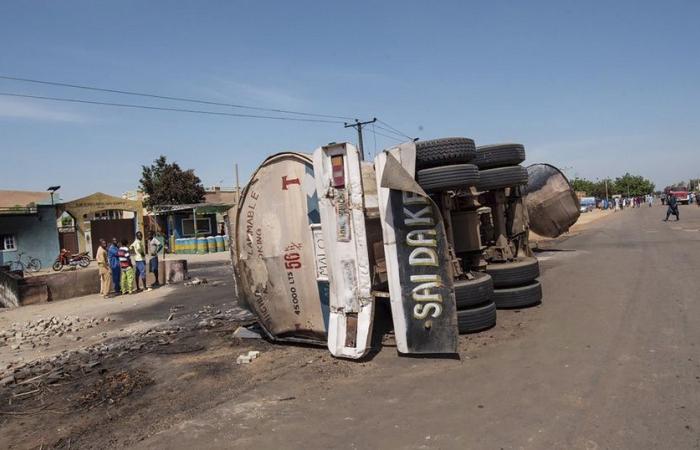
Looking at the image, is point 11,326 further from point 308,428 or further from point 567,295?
point 567,295

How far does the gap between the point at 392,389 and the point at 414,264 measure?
56.7 inches

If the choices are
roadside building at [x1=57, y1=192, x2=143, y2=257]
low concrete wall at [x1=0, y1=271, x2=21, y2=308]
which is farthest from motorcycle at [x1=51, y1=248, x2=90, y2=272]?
low concrete wall at [x1=0, y1=271, x2=21, y2=308]

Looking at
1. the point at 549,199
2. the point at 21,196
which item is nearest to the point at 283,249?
the point at 549,199

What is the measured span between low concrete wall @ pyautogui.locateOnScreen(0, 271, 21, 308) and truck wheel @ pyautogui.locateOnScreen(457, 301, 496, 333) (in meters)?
12.2

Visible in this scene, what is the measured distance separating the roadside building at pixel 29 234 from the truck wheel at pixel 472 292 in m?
26.9

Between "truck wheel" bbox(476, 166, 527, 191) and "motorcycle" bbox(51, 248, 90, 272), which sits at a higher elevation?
"truck wheel" bbox(476, 166, 527, 191)

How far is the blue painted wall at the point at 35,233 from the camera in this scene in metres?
25.4

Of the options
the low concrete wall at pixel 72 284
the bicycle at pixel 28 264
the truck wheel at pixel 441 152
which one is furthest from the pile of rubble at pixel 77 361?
the bicycle at pixel 28 264

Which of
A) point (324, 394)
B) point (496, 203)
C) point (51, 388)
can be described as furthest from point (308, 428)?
point (496, 203)

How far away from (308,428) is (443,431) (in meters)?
1.07

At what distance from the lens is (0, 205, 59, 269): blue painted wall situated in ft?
83.4

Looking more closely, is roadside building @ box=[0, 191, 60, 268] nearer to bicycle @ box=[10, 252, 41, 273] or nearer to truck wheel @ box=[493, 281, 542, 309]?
bicycle @ box=[10, 252, 41, 273]

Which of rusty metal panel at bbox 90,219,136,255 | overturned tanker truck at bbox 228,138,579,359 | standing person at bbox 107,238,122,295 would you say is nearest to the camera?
overturned tanker truck at bbox 228,138,579,359

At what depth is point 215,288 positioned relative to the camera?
12969mm
